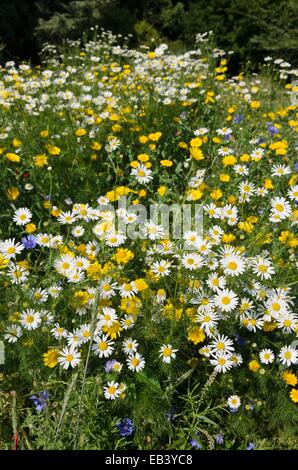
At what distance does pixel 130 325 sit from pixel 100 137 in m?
1.79

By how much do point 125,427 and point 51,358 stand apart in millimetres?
423

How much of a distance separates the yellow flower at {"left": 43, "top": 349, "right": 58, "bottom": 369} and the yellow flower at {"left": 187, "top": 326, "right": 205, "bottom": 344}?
0.57 metres

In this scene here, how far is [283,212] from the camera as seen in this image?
2475 millimetres

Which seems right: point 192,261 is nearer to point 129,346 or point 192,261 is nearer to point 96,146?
point 129,346

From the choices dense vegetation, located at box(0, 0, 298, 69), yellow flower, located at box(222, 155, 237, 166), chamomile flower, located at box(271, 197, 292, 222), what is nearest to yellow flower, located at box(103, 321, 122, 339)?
chamomile flower, located at box(271, 197, 292, 222)

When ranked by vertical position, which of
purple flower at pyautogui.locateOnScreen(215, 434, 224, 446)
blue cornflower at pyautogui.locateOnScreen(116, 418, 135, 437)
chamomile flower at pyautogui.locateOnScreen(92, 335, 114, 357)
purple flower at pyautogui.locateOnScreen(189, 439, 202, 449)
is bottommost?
purple flower at pyautogui.locateOnScreen(215, 434, 224, 446)

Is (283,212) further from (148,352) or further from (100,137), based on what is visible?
(100,137)

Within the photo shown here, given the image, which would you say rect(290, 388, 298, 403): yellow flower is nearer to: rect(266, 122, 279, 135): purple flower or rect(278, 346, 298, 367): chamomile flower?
rect(278, 346, 298, 367): chamomile flower

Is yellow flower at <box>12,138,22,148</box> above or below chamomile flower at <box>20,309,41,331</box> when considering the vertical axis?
above

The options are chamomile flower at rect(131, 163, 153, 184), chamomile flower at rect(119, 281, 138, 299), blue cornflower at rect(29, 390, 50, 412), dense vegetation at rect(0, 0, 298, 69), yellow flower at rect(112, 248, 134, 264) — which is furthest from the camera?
dense vegetation at rect(0, 0, 298, 69)

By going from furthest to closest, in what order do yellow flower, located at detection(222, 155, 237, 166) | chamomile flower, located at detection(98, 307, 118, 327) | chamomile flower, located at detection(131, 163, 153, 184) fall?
yellow flower, located at detection(222, 155, 237, 166)
chamomile flower, located at detection(131, 163, 153, 184)
chamomile flower, located at detection(98, 307, 118, 327)

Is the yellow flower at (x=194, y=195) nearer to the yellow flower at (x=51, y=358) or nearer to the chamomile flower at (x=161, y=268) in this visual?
the chamomile flower at (x=161, y=268)

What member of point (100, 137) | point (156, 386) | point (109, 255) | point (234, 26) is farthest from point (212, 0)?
point (156, 386)

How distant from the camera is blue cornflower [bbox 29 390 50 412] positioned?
1.79 m
